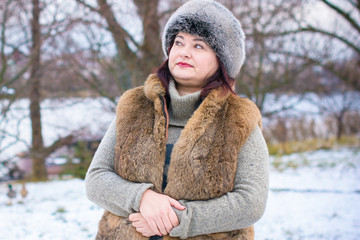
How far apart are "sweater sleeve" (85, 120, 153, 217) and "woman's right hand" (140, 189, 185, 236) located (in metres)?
0.03

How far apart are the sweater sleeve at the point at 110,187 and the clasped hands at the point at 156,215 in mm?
30

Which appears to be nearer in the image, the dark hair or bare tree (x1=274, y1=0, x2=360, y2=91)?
the dark hair

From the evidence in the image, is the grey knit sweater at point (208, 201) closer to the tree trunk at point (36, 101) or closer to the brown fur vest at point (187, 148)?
the brown fur vest at point (187, 148)

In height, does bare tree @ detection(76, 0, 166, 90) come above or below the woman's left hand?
above

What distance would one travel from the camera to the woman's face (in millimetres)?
1497

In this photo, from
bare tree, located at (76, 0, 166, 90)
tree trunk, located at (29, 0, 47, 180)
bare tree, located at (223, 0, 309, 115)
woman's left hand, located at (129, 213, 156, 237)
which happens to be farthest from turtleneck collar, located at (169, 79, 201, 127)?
tree trunk, located at (29, 0, 47, 180)

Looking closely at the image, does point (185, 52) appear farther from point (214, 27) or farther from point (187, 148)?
point (187, 148)

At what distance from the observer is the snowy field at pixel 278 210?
11.1 ft

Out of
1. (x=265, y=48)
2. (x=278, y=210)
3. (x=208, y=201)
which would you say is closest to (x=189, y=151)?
(x=208, y=201)

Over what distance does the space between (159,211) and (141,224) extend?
13cm

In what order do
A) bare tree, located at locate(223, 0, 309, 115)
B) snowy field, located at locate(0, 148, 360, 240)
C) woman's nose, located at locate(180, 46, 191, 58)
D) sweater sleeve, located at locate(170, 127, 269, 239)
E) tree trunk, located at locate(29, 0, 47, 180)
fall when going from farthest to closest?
bare tree, located at locate(223, 0, 309, 115) → tree trunk, located at locate(29, 0, 47, 180) → snowy field, located at locate(0, 148, 360, 240) → woman's nose, located at locate(180, 46, 191, 58) → sweater sleeve, located at locate(170, 127, 269, 239)

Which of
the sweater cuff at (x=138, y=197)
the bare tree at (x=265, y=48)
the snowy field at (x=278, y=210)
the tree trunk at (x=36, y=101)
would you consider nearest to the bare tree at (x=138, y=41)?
the tree trunk at (x=36, y=101)

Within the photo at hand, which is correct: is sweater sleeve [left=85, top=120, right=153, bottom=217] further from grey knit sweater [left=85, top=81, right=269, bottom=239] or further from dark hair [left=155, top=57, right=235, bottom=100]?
dark hair [left=155, top=57, right=235, bottom=100]

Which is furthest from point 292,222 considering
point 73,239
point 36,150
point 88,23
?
point 36,150
